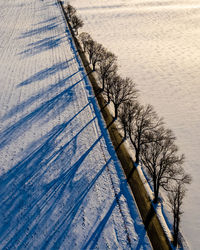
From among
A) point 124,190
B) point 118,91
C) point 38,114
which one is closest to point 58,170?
point 124,190

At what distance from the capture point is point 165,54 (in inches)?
2454

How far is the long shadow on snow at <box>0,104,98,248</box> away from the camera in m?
24.5

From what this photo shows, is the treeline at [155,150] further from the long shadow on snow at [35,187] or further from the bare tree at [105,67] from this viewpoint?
the long shadow on snow at [35,187]

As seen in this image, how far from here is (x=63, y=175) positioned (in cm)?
2923

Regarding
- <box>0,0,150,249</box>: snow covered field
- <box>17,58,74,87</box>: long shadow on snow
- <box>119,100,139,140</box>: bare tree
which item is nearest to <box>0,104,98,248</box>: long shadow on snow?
<box>0,0,150,249</box>: snow covered field

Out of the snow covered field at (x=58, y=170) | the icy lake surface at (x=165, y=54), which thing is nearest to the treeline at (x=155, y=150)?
the icy lake surface at (x=165, y=54)

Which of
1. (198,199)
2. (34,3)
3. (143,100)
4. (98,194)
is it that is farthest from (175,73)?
(34,3)

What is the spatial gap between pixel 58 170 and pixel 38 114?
568 inches

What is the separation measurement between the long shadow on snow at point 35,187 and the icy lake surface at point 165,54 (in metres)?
14.8

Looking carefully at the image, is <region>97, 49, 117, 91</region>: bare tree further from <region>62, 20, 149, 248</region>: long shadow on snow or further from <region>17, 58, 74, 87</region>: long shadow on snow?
<region>17, 58, 74, 87</region>: long shadow on snow

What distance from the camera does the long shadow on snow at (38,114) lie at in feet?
117

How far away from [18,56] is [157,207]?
56.6m

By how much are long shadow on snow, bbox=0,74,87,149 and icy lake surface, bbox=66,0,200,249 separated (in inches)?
650

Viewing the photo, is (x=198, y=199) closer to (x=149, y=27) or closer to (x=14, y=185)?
(x=14, y=185)
